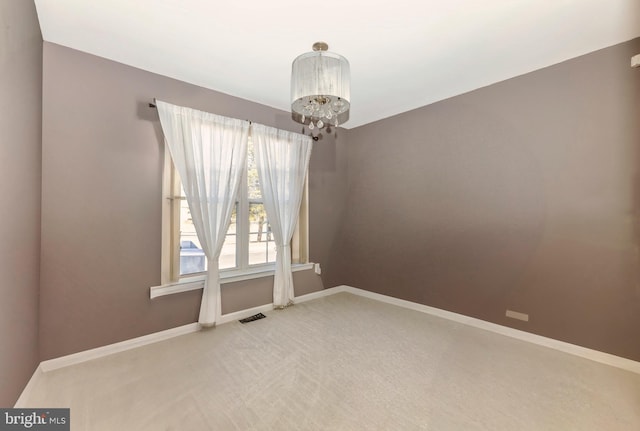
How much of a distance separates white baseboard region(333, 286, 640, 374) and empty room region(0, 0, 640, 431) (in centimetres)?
2

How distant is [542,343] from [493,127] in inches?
87.6

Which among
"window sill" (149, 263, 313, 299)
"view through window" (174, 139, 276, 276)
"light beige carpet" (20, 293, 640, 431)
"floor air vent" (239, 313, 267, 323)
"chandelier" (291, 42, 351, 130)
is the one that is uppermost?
"chandelier" (291, 42, 351, 130)

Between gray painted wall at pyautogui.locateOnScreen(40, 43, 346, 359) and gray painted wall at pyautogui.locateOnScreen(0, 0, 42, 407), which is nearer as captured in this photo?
gray painted wall at pyautogui.locateOnScreen(0, 0, 42, 407)

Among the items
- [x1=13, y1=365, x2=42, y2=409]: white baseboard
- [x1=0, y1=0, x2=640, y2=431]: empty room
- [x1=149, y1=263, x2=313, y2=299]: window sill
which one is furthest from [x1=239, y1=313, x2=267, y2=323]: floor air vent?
[x1=13, y1=365, x2=42, y2=409]: white baseboard

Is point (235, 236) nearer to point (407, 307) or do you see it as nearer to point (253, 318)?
point (253, 318)

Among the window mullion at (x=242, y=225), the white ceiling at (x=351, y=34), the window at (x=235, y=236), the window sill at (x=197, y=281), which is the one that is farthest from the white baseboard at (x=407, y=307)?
the white ceiling at (x=351, y=34)

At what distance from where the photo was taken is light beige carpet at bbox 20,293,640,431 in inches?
63.3

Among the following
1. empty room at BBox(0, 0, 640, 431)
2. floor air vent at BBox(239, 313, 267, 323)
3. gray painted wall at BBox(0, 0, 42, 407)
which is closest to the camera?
gray painted wall at BBox(0, 0, 42, 407)

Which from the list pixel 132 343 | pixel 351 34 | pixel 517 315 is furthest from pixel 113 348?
pixel 517 315

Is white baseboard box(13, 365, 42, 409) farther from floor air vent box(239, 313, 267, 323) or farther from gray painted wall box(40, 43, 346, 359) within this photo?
floor air vent box(239, 313, 267, 323)

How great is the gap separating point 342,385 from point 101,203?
2.53 meters

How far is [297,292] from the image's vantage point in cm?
376

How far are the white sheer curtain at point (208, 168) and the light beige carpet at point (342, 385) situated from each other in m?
0.69

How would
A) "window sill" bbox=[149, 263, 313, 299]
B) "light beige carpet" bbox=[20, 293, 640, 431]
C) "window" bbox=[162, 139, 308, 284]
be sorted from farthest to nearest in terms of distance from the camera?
"window" bbox=[162, 139, 308, 284] < "window sill" bbox=[149, 263, 313, 299] < "light beige carpet" bbox=[20, 293, 640, 431]
